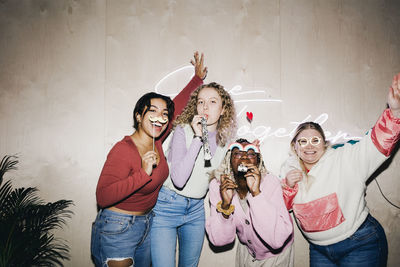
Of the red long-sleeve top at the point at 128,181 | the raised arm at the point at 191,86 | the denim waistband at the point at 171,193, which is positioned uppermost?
the raised arm at the point at 191,86

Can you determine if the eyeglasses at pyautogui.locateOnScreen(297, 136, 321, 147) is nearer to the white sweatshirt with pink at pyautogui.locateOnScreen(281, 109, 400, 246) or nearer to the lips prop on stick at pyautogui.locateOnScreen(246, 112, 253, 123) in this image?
the white sweatshirt with pink at pyautogui.locateOnScreen(281, 109, 400, 246)

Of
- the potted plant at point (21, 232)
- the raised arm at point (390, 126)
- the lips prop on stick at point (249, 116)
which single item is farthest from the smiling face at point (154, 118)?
the raised arm at point (390, 126)

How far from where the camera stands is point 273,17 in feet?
6.84

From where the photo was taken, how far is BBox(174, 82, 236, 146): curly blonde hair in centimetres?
168

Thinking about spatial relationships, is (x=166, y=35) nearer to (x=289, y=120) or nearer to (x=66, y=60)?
(x=66, y=60)

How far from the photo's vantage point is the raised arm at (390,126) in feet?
4.12

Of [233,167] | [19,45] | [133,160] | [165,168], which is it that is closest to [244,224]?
[233,167]

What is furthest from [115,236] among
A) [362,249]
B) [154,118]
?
[362,249]

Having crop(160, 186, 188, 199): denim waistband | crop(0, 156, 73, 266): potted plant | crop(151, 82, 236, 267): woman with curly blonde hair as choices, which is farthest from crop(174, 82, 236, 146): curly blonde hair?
crop(0, 156, 73, 266): potted plant

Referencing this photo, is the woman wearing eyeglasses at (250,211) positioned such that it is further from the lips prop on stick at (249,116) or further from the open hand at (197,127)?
the lips prop on stick at (249,116)

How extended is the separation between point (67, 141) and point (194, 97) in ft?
4.70

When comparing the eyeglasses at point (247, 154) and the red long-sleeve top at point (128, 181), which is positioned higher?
the eyeglasses at point (247, 154)

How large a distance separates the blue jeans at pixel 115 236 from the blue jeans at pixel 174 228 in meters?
0.15

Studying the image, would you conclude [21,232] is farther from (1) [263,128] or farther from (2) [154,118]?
(1) [263,128]
